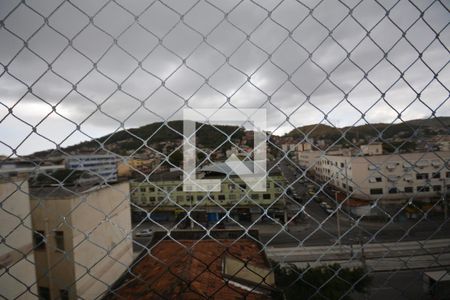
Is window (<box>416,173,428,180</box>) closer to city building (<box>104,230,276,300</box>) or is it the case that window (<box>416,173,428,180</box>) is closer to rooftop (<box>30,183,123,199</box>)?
city building (<box>104,230,276,300</box>)

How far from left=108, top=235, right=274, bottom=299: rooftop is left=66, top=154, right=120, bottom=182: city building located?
74 cm

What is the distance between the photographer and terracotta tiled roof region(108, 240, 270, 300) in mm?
2400

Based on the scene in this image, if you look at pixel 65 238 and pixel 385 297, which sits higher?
pixel 65 238

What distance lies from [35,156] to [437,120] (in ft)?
4.95

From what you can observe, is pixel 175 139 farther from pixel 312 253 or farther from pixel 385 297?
pixel 312 253

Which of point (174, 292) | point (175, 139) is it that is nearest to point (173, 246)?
point (174, 292)

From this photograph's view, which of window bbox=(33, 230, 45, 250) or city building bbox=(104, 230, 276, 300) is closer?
window bbox=(33, 230, 45, 250)

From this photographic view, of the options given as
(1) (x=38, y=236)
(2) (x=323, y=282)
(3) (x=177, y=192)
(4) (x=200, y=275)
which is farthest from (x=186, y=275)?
(2) (x=323, y=282)

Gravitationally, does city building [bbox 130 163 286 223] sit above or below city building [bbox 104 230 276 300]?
above

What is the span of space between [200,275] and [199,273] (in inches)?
45.0

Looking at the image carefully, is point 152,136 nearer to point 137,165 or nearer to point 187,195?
point 137,165

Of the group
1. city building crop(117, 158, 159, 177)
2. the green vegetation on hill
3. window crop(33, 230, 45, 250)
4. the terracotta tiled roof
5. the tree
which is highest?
the green vegetation on hill

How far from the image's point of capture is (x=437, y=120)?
1140 mm

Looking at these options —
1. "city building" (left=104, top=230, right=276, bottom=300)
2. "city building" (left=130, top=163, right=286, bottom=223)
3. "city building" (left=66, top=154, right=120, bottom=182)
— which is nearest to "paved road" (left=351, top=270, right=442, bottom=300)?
"city building" (left=104, top=230, right=276, bottom=300)
